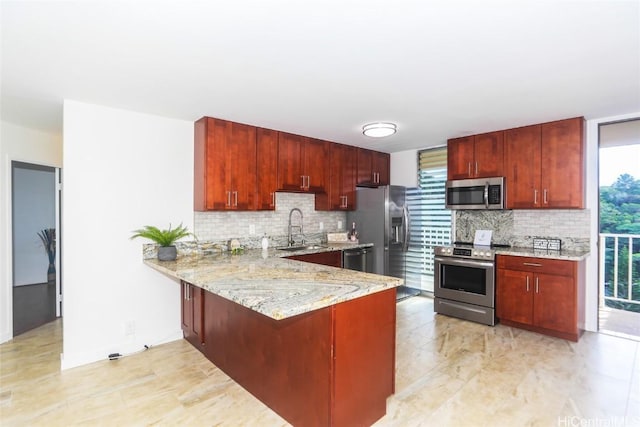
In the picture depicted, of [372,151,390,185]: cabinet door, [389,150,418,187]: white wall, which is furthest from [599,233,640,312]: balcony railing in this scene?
[372,151,390,185]: cabinet door

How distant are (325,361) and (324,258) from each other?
7.35ft

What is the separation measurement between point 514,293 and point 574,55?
2573 millimetres

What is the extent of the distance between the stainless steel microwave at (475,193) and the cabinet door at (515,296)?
2.82 feet

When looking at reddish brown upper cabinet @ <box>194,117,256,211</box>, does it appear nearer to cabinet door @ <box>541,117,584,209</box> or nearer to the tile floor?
the tile floor

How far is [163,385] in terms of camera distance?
8.36ft

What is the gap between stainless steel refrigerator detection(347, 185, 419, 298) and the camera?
15.3 feet

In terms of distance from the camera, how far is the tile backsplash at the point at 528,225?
12.1 feet

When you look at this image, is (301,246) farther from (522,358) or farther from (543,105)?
(543,105)

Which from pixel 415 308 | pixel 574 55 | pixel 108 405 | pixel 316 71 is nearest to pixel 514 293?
pixel 415 308

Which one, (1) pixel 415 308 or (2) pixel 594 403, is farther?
(1) pixel 415 308

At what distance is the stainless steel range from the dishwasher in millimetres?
928

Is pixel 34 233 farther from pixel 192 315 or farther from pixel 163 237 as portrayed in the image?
pixel 192 315

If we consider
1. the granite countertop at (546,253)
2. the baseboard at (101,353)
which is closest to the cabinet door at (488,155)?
the granite countertop at (546,253)

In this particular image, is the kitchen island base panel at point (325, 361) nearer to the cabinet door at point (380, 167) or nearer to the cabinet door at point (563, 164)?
the cabinet door at point (563, 164)
